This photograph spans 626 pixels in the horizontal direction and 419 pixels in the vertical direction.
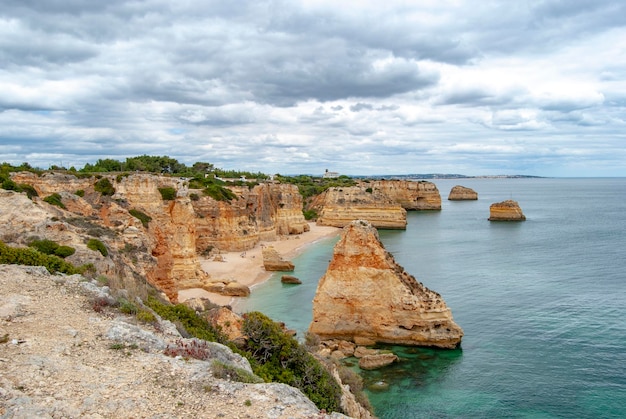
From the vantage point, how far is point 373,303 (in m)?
26.6

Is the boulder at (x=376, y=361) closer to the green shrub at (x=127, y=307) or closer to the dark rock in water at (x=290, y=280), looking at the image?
the green shrub at (x=127, y=307)

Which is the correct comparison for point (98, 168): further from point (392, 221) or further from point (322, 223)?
point (392, 221)

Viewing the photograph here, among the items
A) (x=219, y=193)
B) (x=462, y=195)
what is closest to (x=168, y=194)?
(x=219, y=193)

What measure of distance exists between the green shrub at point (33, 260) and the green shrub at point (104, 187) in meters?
21.2

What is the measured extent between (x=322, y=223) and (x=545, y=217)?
4636 centimetres

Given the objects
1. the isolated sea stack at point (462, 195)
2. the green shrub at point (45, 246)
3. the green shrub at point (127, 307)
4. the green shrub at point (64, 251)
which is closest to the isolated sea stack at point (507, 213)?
the isolated sea stack at point (462, 195)

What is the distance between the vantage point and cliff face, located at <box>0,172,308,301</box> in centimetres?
1770

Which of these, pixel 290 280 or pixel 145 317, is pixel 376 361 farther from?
pixel 290 280

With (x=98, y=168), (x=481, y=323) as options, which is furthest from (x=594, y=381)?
(x=98, y=168)

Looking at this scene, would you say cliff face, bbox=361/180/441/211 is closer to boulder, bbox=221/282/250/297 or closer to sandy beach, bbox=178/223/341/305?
sandy beach, bbox=178/223/341/305

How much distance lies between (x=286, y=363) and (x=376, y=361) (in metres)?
12.2

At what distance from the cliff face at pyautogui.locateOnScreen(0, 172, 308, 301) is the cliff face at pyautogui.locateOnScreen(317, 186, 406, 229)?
525 inches

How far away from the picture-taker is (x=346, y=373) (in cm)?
1634

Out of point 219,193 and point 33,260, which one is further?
point 219,193
